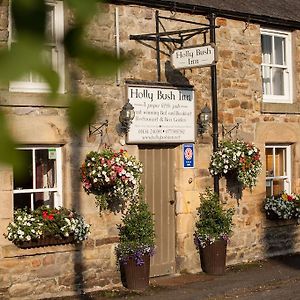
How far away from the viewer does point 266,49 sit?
1252cm

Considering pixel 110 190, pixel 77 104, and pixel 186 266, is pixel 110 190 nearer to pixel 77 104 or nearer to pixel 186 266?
pixel 186 266

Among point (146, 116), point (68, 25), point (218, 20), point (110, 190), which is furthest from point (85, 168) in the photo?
point (68, 25)

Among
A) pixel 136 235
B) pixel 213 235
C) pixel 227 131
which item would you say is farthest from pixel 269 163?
pixel 136 235

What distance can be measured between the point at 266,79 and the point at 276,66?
28 centimetres

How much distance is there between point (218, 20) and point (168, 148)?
7.28ft

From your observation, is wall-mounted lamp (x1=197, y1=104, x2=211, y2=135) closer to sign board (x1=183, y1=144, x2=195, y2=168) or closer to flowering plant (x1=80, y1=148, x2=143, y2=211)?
sign board (x1=183, y1=144, x2=195, y2=168)

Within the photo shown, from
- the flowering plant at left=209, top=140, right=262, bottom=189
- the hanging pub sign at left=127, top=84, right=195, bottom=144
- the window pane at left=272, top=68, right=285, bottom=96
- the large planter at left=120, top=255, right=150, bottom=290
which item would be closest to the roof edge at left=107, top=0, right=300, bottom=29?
the window pane at left=272, top=68, right=285, bottom=96

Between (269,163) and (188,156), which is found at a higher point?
(188,156)

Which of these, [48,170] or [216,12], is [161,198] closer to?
[48,170]

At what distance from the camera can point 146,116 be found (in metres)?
10.4

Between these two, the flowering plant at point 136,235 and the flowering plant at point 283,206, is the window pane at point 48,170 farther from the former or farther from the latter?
the flowering plant at point 283,206

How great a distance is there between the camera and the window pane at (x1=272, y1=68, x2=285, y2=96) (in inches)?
499

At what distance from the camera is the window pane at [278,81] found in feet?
41.6

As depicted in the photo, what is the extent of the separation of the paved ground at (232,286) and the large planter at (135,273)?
0.11 metres
